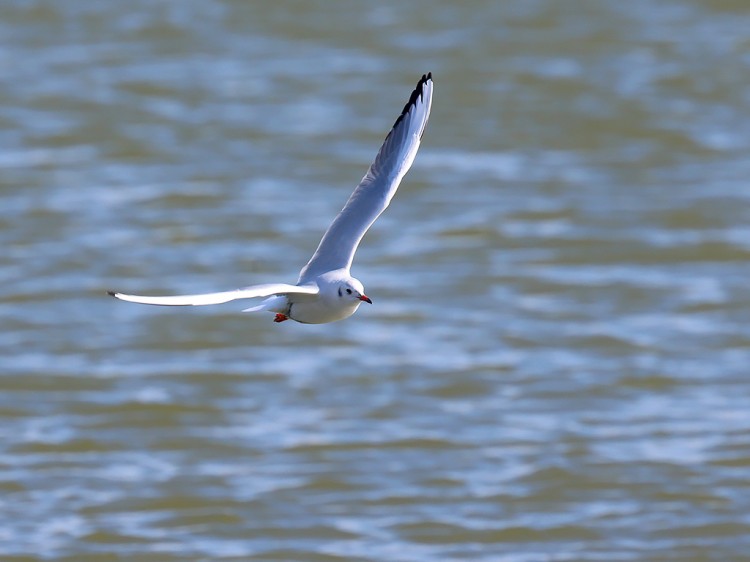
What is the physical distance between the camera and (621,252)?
15.2m

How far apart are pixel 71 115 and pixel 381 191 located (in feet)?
38.3

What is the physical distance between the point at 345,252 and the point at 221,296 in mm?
1517

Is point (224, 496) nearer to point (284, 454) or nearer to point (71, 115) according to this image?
point (284, 454)

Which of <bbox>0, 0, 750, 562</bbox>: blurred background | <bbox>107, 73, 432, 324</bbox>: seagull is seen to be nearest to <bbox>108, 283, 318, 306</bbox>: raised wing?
<bbox>107, 73, 432, 324</bbox>: seagull

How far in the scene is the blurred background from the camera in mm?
11047

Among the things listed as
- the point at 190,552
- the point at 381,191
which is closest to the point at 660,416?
the point at 190,552

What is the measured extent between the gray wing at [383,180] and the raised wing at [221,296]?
73 cm

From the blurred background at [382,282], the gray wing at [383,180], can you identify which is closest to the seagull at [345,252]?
the gray wing at [383,180]

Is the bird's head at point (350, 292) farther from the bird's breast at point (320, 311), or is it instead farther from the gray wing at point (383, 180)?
the gray wing at point (383, 180)

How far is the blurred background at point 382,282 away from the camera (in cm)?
1105

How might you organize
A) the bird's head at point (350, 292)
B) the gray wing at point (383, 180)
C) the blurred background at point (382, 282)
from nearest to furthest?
the bird's head at point (350, 292), the gray wing at point (383, 180), the blurred background at point (382, 282)

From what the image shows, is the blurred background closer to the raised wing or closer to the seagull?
the seagull

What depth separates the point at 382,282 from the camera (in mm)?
14594

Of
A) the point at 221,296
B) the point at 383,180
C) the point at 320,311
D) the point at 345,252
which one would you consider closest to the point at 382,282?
the point at 383,180
